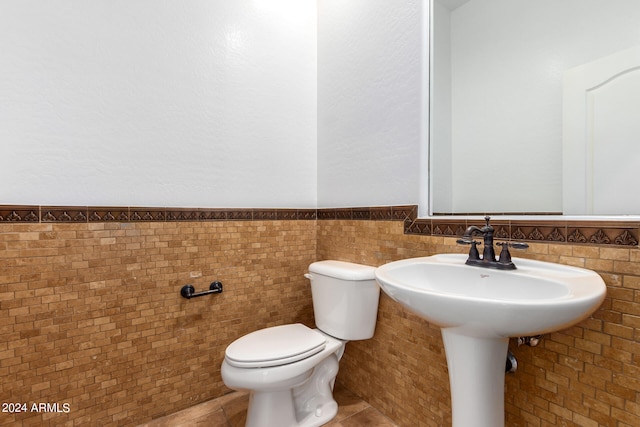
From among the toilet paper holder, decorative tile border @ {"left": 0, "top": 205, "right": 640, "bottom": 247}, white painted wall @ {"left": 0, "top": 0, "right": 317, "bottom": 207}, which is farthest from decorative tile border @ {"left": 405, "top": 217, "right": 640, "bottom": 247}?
the toilet paper holder

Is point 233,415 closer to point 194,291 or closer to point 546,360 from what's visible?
point 194,291

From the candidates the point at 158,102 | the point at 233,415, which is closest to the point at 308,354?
the point at 233,415

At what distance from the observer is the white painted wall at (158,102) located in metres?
1.25

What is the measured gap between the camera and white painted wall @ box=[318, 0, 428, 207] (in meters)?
1.40

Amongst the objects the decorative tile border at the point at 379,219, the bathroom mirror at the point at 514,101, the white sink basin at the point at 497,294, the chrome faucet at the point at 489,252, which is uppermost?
the bathroom mirror at the point at 514,101

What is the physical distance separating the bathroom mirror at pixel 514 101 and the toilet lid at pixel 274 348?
0.84m

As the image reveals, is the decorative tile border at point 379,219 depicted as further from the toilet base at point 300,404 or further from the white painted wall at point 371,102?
the toilet base at point 300,404

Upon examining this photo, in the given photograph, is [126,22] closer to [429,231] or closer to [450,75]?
[450,75]

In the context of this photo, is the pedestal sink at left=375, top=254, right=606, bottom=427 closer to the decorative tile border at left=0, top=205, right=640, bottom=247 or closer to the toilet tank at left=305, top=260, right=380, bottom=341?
the decorative tile border at left=0, top=205, right=640, bottom=247

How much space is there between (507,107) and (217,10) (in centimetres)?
156

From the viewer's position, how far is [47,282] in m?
1.26

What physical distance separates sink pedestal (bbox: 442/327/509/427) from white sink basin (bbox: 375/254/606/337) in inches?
5.3

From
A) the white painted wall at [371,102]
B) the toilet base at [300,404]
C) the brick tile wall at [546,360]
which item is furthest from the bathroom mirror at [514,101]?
the toilet base at [300,404]

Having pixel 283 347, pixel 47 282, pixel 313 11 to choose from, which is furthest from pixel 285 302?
pixel 313 11
